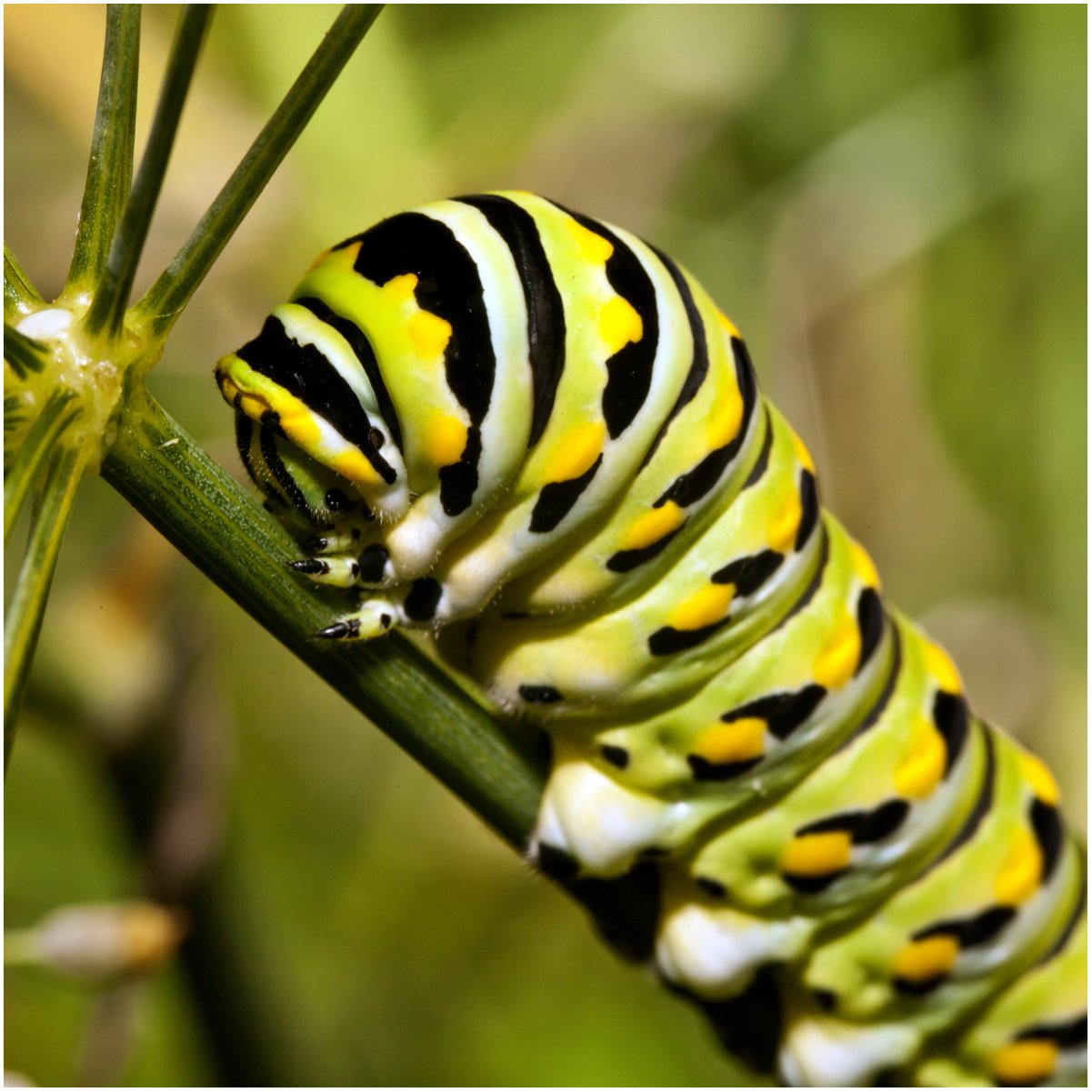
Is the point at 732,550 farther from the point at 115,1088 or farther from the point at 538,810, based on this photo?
the point at 115,1088

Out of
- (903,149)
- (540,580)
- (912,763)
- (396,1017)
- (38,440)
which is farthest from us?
(903,149)

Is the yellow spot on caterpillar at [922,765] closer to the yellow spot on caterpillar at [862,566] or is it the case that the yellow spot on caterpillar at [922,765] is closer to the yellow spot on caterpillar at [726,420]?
the yellow spot on caterpillar at [862,566]

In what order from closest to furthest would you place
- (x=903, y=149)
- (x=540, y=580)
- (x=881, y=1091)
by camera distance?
(x=540, y=580)
(x=881, y=1091)
(x=903, y=149)

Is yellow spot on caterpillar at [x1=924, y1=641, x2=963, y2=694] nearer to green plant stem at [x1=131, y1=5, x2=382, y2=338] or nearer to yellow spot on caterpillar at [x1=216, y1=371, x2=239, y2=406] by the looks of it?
yellow spot on caterpillar at [x1=216, y1=371, x2=239, y2=406]

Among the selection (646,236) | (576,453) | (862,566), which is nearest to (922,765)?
(862,566)

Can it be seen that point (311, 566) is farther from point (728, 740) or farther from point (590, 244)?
point (728, 740)

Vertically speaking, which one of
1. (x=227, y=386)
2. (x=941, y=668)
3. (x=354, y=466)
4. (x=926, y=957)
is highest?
(x=227, y=386)

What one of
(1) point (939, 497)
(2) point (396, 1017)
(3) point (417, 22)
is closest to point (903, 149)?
(1) point (939, 497)
